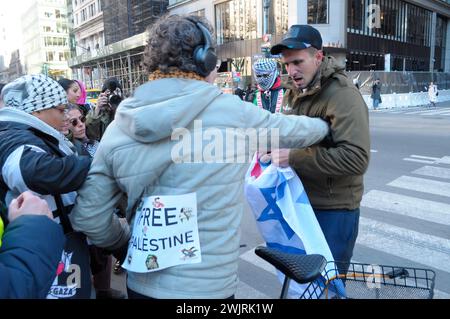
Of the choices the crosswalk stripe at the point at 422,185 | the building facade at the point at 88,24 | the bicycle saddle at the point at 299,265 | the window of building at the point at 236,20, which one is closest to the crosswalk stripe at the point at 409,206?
the crosswalk stripe at the point at 422,185

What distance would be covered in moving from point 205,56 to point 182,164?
0.45 meters

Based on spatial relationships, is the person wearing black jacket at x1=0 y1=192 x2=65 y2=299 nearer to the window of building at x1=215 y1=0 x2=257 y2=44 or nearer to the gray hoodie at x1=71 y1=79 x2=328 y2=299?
the gray hoodie at x1=71 y1=79 x2=328 y2=299

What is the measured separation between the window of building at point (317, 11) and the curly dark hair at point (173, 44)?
35.3 m

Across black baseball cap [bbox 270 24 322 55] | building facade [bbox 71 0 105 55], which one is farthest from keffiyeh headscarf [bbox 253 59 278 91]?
building facade [bbox 71 0 105 55]

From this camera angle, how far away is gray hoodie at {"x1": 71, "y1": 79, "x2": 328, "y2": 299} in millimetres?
1500

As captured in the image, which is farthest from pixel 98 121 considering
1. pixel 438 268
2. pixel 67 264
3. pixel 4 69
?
pixel 4 69

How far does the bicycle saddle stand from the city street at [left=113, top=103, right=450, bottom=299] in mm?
1853

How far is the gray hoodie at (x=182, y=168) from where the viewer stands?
150cm

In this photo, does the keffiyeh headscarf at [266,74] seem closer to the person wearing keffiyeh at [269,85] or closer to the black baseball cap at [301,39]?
the person wearing keffiyeh at [269,85]

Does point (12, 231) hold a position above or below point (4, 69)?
below

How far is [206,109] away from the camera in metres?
1.55

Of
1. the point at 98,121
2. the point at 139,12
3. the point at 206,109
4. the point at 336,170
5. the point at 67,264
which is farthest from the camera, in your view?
the point at 139,12
